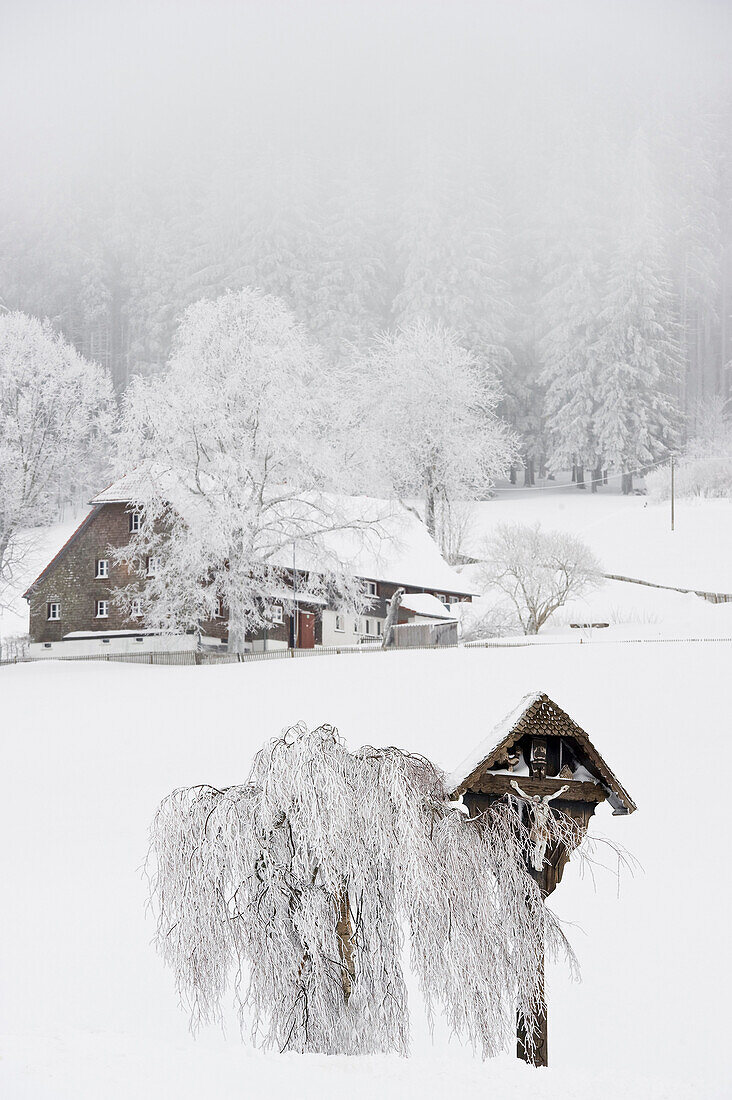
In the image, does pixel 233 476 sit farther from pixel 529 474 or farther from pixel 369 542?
pixel 529 474

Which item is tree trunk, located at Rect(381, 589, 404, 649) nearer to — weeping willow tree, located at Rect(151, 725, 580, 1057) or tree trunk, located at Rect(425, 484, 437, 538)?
tree trunk, located at Rect(425, 484, 437, 538)

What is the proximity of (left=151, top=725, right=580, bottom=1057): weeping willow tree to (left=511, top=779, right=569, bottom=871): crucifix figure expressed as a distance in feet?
0.49

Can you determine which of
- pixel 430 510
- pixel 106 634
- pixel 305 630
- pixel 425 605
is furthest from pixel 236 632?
pixel 430 510

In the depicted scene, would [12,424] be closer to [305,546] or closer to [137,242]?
[305,546]

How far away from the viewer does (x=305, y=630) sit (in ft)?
123

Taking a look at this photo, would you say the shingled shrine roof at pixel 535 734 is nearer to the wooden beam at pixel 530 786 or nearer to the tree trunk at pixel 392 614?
the wooden beam at pixel 530 786

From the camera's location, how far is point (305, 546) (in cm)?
3291

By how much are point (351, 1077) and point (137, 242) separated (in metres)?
92.4

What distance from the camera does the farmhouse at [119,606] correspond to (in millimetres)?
35719

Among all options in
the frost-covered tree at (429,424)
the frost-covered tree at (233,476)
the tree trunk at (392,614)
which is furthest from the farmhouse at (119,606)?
the frost-covered tree at (429,424)

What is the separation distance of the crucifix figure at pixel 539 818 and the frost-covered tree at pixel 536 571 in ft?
101

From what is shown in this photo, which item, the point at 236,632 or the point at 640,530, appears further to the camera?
the point at 640,530

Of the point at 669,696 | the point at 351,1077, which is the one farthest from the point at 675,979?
the point at 669,696

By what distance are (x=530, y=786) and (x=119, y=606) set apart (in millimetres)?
29613
